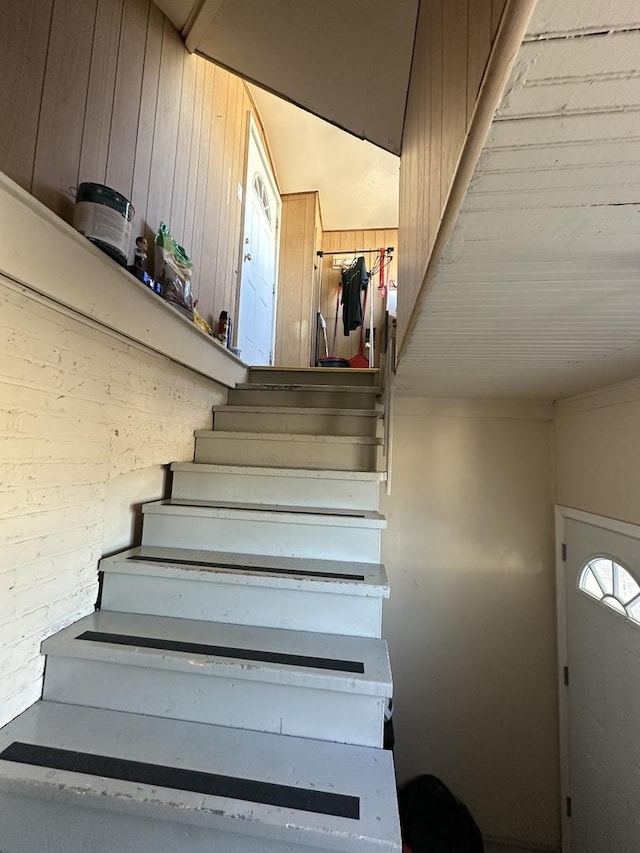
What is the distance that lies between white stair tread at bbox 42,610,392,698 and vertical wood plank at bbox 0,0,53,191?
1308 mm

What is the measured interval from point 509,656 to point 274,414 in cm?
191

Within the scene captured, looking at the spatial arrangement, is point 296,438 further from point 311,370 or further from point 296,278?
point 296,278

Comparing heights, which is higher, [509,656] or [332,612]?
[332,612]

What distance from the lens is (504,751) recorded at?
2.11 metres

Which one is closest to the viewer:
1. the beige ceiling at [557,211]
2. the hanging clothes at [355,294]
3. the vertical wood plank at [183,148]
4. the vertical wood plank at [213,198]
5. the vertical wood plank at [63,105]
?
the beige ceiling at [557,211]

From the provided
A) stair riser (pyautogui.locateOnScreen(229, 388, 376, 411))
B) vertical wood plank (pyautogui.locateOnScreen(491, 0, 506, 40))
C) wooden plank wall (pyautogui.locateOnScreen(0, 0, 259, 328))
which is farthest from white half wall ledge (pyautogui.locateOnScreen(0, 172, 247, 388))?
vertical wood plank (pyautogui.locateOnScreen(491, 0, 506, 40))

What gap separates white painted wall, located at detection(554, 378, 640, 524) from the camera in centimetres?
154

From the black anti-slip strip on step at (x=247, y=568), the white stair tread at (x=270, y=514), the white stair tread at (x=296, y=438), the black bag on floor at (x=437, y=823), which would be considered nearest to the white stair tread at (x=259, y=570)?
the black anti-slip strip on step at (x=247, y=568)

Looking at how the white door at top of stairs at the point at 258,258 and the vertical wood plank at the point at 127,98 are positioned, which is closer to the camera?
the vertical wood plank at the point at 127,98

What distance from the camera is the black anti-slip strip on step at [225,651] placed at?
1.06 metres

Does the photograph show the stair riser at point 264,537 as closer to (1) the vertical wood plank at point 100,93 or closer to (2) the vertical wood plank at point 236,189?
(1) the vertical wood plank at point 100,93

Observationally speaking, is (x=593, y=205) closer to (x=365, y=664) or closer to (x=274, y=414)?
(x=365, y=664)

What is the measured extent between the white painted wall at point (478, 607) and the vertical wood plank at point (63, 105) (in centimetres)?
189

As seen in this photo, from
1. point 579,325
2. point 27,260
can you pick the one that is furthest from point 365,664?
point 27,260
